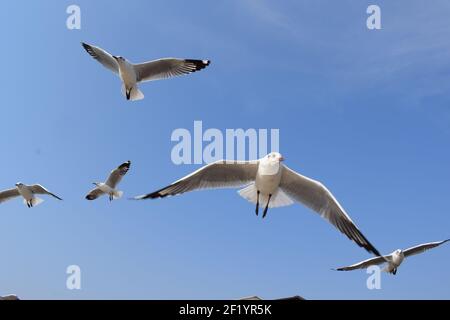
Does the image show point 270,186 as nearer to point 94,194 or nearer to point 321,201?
point 321,201

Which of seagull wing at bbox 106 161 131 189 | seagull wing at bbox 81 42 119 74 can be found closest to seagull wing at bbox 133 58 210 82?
seagull wing at bbox 81 42 119 74

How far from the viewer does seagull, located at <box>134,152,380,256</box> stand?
598 cm

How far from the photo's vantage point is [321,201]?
6.12m

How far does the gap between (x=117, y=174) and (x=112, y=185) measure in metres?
0.26

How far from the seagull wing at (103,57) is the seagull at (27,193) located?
7.24 ft

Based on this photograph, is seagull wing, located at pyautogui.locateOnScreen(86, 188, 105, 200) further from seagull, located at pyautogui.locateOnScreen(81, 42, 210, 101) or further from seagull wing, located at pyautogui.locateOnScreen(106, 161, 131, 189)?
seagull, located at pyautogui.locateOnScreen(81, 42, 210, 101)

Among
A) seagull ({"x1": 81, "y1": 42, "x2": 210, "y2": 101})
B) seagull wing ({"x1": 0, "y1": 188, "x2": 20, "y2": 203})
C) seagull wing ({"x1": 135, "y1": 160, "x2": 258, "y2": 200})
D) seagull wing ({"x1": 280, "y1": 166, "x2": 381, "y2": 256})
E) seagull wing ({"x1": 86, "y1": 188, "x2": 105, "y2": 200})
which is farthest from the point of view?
seagull wing ({"x1": 0, "y1": 188, "x2": 20, "y2": 203})

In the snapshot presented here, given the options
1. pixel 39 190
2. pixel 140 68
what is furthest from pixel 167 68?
pixel 39 190

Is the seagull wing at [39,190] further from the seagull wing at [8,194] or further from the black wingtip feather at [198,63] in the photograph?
the black wingtip feather at [198,63]

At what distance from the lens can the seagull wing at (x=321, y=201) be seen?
5.92 meters

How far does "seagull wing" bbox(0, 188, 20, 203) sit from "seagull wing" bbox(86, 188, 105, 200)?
4.48 feet

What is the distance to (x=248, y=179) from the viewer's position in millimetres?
6316

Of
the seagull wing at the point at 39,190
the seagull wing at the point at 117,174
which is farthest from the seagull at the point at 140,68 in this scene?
the seagull wing at the point at 39,190
